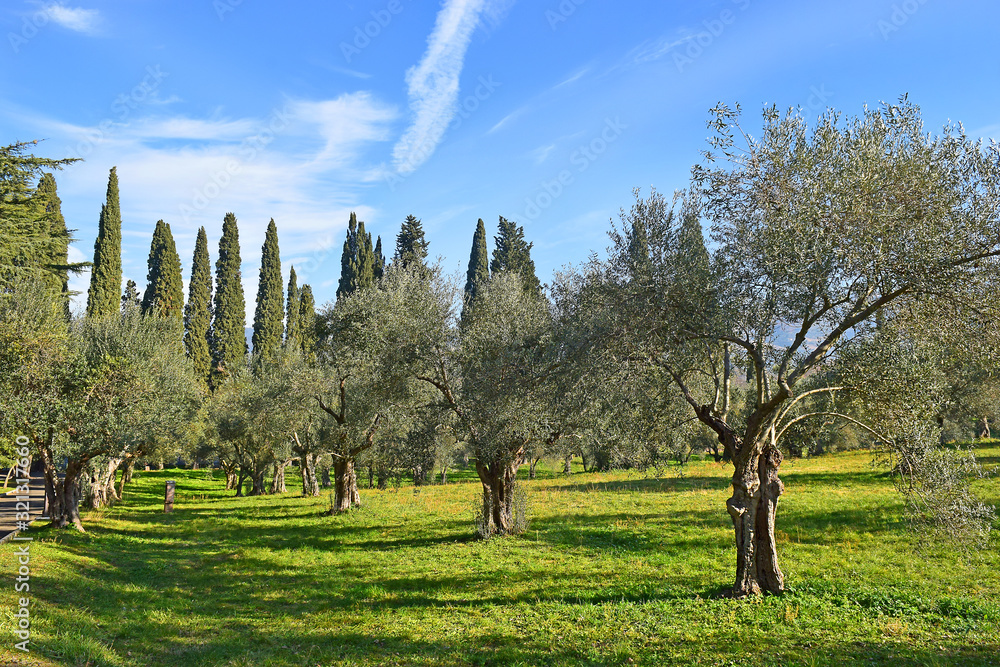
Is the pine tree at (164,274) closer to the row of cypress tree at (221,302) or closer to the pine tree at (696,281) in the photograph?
the row of cypress tree at (221,302)

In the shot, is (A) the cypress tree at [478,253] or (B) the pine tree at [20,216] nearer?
(B) the pine tree at [20,216]

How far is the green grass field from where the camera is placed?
1080 centimetres

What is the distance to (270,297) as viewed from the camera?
245 feet

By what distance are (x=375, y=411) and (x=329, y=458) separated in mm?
21151

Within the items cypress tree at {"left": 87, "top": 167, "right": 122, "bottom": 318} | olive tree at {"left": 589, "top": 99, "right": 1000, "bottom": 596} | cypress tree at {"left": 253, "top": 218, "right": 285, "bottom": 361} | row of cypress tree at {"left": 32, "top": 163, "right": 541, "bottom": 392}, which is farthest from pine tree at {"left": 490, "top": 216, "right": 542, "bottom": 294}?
olive tree at {"left": 589, "top": 99, "right": 1000, "bottom": 596}

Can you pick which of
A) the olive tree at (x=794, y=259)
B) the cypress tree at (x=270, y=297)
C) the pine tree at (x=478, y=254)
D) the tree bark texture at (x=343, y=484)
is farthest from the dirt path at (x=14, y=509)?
the pine tree at (x=478, y=254)

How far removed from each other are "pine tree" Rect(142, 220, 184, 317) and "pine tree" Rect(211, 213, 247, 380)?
470cm

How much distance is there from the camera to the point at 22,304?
73.6 feet

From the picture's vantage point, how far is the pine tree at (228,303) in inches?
2808

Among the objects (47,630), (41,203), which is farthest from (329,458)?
(47,630)

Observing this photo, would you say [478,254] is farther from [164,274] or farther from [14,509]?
[14,509]

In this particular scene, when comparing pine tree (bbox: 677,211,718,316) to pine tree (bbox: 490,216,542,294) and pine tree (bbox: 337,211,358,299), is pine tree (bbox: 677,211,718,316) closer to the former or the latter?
pine tree (bbox: 490,216,542,294)

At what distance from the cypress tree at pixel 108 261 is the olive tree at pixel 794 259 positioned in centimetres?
5725

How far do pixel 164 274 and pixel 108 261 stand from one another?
37.0 ft
